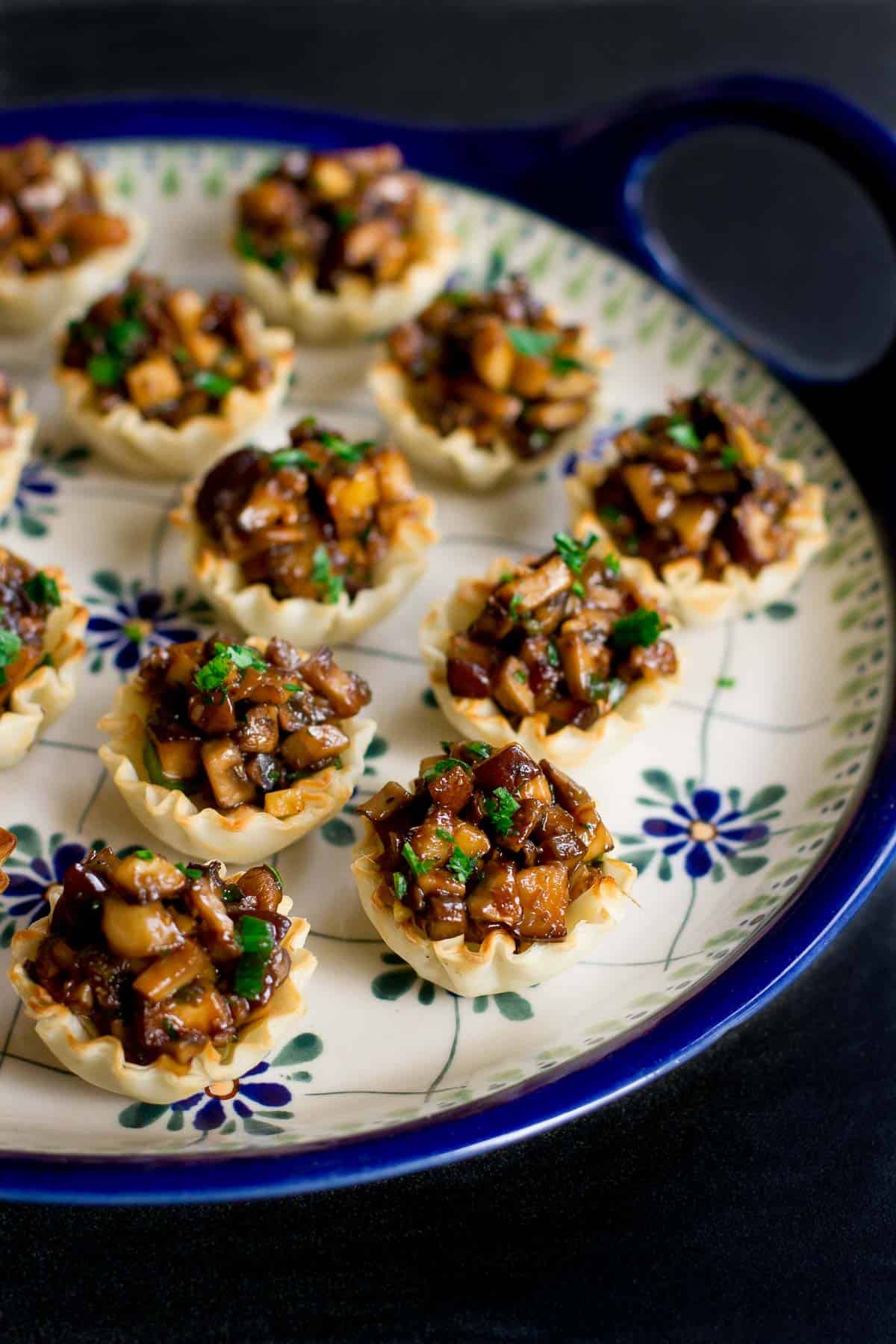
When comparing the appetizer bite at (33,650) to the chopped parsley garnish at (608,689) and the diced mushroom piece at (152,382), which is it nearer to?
the diced mushroom piece at (152,382)

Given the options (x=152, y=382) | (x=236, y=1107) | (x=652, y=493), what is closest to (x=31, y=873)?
(x=236, y=1107)

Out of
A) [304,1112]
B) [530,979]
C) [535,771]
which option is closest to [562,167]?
[535,771]

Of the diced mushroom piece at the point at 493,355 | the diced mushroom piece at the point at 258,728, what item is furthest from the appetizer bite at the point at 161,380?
the diced mushroom piece at the point at 258,728

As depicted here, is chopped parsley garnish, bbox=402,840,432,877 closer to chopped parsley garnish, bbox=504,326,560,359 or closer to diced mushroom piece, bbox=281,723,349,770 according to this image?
diced mushroom piece, bbox=281,723,349,770

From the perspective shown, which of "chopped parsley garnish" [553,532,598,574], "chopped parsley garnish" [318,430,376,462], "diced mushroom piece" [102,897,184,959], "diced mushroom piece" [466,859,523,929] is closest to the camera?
"diced mushroom piece" [102,897,184,959]

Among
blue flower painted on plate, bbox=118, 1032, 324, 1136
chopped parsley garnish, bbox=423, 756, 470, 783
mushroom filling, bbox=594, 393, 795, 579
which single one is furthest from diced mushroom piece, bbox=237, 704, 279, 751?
mushroom filling, bbox=594, 393, 795, 579
